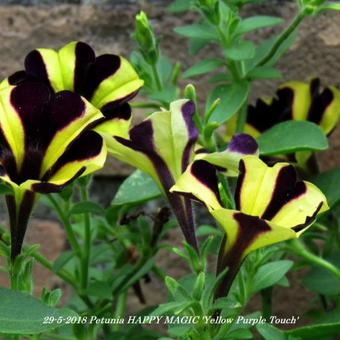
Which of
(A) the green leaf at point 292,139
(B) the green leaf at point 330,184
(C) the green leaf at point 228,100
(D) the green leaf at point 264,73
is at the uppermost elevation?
(D) the green leaf at point 264,73

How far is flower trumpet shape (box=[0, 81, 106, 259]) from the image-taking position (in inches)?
34.1

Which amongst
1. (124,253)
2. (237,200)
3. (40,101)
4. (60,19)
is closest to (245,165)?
(237,200)

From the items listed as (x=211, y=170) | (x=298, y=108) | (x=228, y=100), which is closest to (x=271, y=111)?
(x=298, y=108)

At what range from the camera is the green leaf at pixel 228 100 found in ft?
3.80

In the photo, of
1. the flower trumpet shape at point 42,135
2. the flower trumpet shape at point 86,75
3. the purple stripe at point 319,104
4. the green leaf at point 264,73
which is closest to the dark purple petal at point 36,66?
the flower trumpet shape at point 86,75

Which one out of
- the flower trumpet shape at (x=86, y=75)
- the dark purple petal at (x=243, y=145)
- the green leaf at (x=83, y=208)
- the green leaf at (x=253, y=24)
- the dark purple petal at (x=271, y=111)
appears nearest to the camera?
the dark purple petal at (x=243, y=145)

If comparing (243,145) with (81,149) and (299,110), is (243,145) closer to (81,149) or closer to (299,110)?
(81,149)

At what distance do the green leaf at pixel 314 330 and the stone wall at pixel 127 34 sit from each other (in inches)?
22.1

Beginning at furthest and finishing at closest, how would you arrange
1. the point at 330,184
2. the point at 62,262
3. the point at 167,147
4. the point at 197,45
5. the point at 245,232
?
the point at 197,45 < the point at 330,184 < the point at 62,262 < the point at 167,147 < the point at 245,232

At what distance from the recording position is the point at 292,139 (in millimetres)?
1144

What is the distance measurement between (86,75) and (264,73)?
306 mm

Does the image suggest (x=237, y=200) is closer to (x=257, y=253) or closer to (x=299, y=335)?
(x=257, y=253)

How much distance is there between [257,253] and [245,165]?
12 centimetres

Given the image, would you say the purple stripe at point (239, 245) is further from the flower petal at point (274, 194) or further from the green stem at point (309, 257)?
the green stem at point (309, 257)
